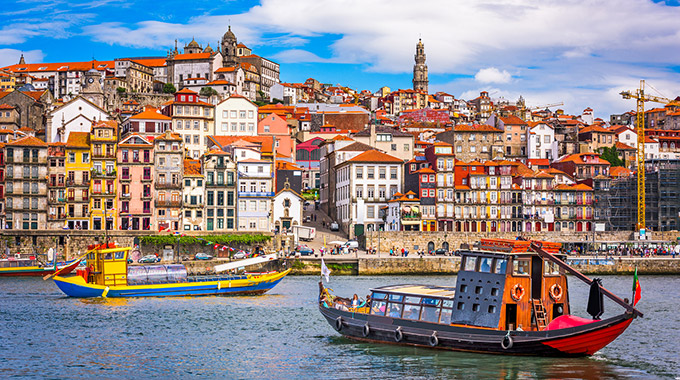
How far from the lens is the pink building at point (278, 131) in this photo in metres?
117

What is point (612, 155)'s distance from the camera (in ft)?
397

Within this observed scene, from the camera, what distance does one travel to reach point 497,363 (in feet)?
98.2

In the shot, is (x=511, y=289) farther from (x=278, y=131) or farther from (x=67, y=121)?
(x=278, y=131)

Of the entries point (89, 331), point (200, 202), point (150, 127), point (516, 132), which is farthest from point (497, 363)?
point (516, 132)

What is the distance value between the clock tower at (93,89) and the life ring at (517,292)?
116 m

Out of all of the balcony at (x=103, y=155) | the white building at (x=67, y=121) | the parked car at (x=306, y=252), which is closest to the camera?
the parked car at (x=306, y=252)

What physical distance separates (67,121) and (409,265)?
4912 cm

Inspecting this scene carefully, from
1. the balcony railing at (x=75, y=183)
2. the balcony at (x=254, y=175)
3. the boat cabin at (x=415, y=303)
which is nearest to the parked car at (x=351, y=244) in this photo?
the balcony at (x=254, y=175)

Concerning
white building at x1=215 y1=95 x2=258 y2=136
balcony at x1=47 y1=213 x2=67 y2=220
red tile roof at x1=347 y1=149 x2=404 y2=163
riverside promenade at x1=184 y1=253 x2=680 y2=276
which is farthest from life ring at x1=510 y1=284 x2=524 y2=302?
white building at x1=215 y1=95 x2=258 y2=136

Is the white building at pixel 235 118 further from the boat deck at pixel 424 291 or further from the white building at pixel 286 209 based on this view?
the boat deck at pixel 424 291

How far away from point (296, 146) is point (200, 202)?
3781cm

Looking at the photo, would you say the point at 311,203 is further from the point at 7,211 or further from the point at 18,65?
the point at 18,65

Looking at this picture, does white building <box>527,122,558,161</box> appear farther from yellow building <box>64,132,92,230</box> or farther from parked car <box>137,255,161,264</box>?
yellow building <box>64,132,92,230</box>

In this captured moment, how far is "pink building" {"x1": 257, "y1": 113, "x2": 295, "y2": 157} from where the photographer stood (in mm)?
116750
